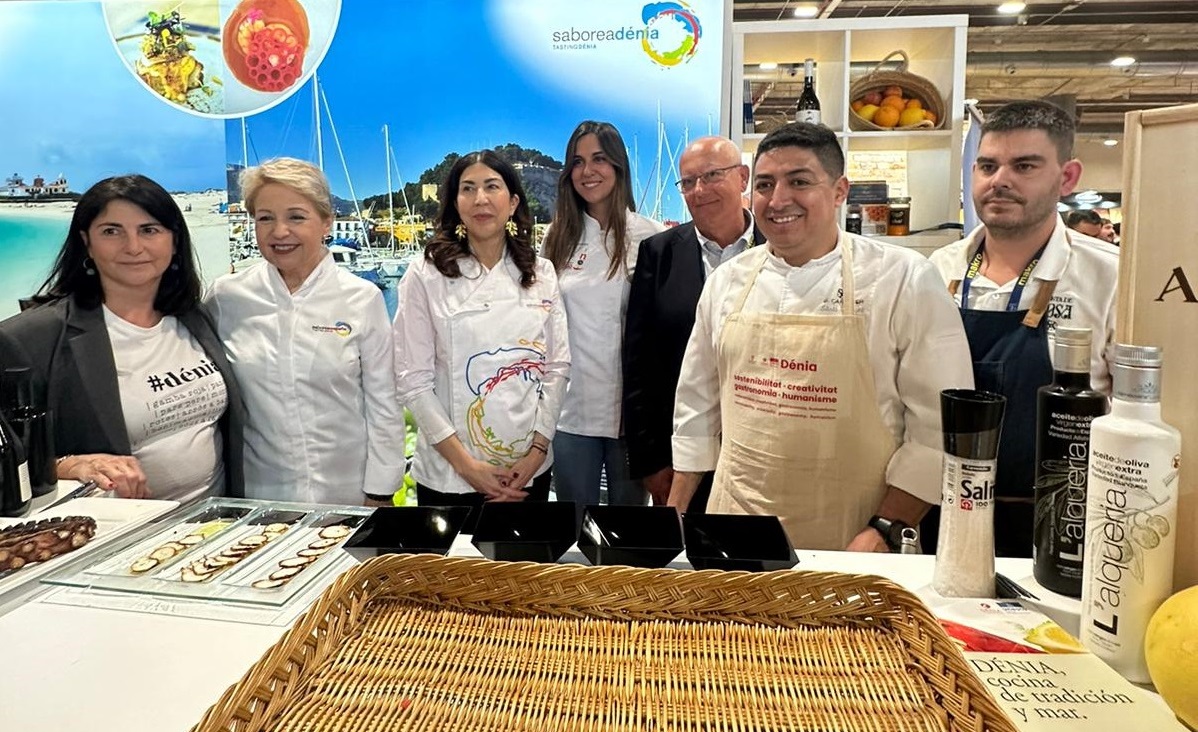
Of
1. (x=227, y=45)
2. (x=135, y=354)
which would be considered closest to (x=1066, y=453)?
(x=135, y=354)

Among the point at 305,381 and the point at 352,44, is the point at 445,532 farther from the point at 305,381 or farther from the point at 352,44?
the point at 352,44

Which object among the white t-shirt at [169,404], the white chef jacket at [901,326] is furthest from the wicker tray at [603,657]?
the white t-shirt at [169,404]

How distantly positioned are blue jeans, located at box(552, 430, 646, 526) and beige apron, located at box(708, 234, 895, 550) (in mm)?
939

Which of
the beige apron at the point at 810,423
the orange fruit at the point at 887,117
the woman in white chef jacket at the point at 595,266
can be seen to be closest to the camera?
the beige apron at the point at 810,423

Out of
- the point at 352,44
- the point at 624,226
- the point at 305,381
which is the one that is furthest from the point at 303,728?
the point at 352,44

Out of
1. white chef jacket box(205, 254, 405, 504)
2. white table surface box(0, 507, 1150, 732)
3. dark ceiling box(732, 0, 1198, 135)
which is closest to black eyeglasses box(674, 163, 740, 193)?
white chef jacket box(205, 254, 405, 504)

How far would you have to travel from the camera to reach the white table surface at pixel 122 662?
84cm

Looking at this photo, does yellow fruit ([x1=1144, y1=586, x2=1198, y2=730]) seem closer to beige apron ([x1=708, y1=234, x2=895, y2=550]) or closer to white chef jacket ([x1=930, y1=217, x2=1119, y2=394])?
beige apron ([x1=708, y1=234, x2=895, y2=550])

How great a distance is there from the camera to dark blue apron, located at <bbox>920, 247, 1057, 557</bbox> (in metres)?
1.87

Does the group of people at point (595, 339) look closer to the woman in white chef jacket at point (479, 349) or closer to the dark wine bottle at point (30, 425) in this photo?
the woman in white chef jacket at point (479, 349)

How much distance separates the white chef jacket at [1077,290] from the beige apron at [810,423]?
16.9 inches

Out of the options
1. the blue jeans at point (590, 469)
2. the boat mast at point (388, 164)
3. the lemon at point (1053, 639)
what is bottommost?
the blue jeans at point (590, 469)

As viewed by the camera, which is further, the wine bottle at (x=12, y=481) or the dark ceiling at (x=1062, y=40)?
the dark ceiling at (x=1062, y=40)

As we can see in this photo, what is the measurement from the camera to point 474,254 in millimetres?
2498
